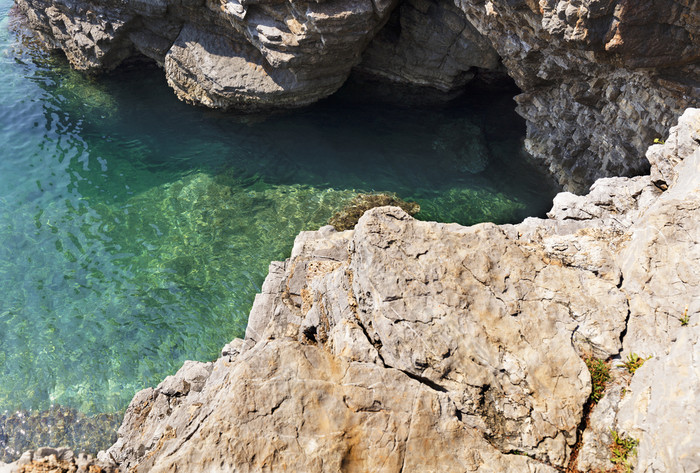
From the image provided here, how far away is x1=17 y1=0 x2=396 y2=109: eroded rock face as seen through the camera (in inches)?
758

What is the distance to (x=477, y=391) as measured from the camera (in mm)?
8273

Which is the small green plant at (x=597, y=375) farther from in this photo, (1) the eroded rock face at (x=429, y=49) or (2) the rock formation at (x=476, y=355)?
(1) the eroded rock face at (x=429, y=49)

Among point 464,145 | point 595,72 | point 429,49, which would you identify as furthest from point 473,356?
point 429,49

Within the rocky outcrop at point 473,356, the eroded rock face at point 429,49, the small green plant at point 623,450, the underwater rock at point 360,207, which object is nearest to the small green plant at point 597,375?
the rocky outcrop at point 473,356

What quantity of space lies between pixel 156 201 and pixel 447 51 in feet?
52.2

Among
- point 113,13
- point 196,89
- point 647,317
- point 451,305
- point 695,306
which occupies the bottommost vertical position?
point 196,89

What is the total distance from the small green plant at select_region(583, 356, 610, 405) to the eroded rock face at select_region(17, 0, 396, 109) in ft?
51.4

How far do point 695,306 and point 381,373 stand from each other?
5.69 m

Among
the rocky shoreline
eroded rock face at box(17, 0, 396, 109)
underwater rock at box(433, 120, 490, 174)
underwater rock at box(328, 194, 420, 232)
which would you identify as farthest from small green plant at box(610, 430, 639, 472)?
eroded rock face at box(17, 0, 396, 109)

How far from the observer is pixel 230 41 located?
2303 centimetres

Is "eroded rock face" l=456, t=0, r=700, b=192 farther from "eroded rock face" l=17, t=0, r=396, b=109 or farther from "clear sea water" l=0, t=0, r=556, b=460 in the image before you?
"eroded rock face" l=17, t=0, r=396, b=109

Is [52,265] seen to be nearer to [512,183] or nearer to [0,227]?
[0,227]

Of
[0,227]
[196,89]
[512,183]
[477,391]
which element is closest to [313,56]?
[196,89]

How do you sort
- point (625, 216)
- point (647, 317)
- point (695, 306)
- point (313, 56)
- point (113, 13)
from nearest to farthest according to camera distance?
point (695, 306)
point (647, 317)
point (625, 216)
point (313, 56)
point (113, 13)
